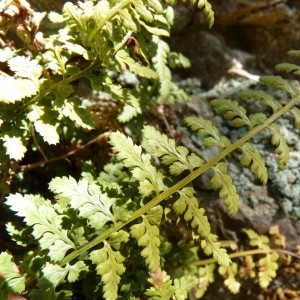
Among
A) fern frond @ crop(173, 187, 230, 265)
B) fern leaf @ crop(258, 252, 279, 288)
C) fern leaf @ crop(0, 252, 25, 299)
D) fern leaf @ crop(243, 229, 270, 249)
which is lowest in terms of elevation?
fern leaf @ crop(258, 252, 279, 288)

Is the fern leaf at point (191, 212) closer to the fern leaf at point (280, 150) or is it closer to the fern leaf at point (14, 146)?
the fern leaf at point (280, 150)

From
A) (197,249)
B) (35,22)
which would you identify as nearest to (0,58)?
(35,22)

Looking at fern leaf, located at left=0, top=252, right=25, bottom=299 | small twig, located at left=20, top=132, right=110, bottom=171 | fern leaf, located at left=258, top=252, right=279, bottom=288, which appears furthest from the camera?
fern leaf, located at left=258, top=252, right=279, bottom=288

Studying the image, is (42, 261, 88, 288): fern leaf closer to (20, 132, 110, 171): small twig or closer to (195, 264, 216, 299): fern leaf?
(20, 132, 110, 171): small twig

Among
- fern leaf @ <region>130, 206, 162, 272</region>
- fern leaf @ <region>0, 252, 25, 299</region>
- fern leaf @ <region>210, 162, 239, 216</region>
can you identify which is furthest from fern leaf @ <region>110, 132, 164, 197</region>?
fern leaf @ <region>0, 252, 25, 299</region>

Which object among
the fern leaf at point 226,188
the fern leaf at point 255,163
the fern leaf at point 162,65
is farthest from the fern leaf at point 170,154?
the fern leaf at point 162,65

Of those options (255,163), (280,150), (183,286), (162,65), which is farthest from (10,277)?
(162,65)

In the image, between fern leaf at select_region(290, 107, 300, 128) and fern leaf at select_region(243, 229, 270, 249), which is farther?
fern leaf at select_region(243, 229, 270, 249)
